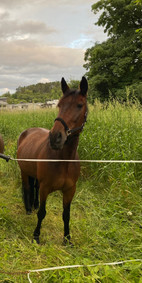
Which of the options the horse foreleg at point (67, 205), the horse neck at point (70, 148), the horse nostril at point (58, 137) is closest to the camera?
the horse nostril at point (58, 137)

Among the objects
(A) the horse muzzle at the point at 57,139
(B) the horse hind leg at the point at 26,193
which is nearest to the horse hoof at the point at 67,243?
(B) the horse hind leg at the point at 26,193

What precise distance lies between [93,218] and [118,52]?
58.7 ft

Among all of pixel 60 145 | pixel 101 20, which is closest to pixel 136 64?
pixel 101 20

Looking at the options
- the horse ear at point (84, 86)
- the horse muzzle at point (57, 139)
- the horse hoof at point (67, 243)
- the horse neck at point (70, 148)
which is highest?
the horse ear at point (84, 86)

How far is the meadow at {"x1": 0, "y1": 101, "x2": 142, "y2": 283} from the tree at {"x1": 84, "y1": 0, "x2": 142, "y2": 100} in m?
13.8

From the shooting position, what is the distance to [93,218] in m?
3.37

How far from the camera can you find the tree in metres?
18.2

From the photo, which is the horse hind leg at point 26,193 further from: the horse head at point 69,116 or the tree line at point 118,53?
the tree line at point 118,53

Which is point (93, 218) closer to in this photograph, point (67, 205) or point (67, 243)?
point (67, 243)

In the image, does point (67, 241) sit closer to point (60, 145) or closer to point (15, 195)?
point (60, 145)

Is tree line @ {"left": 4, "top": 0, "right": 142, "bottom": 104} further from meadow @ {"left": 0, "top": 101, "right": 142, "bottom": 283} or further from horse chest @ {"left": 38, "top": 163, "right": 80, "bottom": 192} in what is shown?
horse chest @ {"left": 38, "top": 163, "right": 80, "bottom": 192}

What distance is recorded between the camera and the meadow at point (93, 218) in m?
2.14

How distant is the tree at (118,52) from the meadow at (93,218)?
13.8 m

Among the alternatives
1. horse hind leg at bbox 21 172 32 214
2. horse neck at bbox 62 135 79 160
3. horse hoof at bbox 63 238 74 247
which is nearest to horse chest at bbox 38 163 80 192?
horse neck at bbox 62 135 79 160
